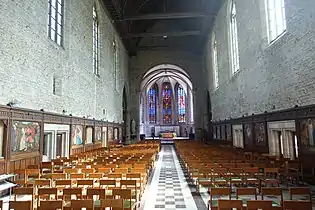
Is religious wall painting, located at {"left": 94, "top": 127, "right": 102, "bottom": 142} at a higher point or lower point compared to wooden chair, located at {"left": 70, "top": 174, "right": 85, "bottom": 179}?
higher

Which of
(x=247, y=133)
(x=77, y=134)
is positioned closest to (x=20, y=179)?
(x=77, y=134)

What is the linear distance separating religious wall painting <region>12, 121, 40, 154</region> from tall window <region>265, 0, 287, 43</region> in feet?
43.3

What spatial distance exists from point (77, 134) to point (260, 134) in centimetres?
1210

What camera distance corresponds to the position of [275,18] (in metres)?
13.7

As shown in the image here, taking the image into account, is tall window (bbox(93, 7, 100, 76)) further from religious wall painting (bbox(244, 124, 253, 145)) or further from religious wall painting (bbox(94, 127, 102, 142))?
religious wall painting (bbox(244, 124, 253, 145))

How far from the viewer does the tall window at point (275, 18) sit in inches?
525

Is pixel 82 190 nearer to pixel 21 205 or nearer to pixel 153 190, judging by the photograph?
pixel 21 205

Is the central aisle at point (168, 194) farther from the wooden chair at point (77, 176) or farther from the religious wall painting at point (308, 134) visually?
the religious wall painting at point (308, 134)

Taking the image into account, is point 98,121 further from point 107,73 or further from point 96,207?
point 96,207

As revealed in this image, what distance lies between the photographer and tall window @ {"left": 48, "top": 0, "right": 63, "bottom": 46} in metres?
13.9

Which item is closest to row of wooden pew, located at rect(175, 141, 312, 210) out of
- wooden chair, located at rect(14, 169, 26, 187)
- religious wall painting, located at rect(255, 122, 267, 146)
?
religious wall painting, located at rect(255, 122, 267, 146)

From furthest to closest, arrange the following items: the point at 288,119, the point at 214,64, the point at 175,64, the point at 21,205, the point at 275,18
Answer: the point at 175,64
the point at 214,64
the point at 275,18
the point at 288,119
the point at 21,205

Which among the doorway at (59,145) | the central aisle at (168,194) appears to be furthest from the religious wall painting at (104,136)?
the central aisle at (168,194)

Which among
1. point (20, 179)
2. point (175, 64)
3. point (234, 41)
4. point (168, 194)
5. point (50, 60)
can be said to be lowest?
point (168, 194)
